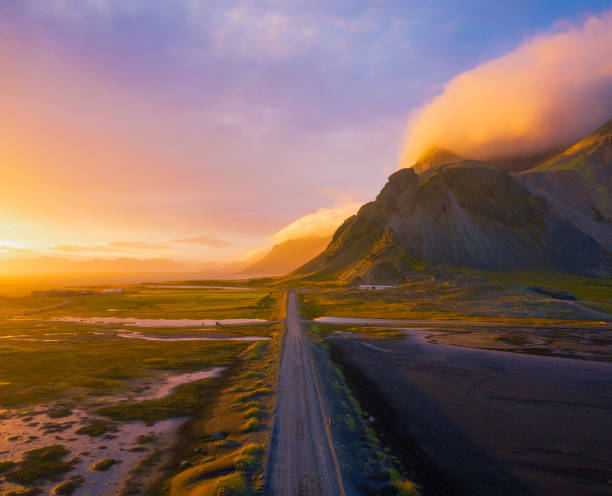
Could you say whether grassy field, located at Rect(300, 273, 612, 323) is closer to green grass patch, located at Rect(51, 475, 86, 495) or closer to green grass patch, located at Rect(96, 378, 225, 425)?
green grass patch, located at Rect(96, 378, 225, 425)

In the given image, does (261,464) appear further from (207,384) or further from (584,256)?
(584,256)

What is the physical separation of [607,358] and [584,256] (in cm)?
20729

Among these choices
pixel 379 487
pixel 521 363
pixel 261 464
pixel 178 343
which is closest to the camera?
pixel 379 487

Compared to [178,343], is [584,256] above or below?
above

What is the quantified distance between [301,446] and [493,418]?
43.5 ft

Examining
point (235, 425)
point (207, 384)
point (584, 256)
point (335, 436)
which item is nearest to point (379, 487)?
point (335, 436)

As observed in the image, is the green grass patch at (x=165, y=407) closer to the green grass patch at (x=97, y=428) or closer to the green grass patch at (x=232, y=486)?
the green grass patch at (x=97, y=428)

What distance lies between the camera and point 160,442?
17875 millimetres

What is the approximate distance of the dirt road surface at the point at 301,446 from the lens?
13570 mm

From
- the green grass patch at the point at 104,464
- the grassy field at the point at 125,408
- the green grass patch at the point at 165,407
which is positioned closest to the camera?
the grassy field at the point at 125,408

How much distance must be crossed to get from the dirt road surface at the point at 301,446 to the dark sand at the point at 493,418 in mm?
3646

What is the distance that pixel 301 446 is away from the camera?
16844 millimetres

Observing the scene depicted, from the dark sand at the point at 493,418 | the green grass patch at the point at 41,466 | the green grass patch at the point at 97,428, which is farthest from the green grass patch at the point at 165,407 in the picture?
the dark sand at the point at 493,418

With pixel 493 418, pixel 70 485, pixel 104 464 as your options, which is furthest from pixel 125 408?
pixel 493 418
